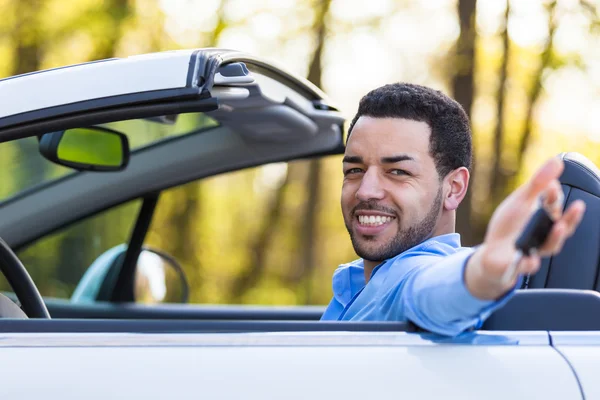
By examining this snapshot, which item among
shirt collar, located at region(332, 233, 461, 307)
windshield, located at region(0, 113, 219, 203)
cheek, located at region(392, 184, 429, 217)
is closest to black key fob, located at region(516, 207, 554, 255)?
cheek, located at region(392, 184, 429, 217)

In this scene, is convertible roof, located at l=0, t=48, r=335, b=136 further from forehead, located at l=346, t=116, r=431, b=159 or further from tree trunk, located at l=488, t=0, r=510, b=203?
tree trunk, located at l=488, t=0, r=510, b=203

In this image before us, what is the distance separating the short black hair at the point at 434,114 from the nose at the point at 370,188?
181mm

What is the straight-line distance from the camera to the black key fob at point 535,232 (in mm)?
1442

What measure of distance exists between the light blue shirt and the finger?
23 cm

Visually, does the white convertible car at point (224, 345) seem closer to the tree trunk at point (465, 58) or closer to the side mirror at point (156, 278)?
the side mirror at point (156, 278)

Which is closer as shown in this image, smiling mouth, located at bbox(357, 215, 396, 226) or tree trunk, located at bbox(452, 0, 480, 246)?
smiling mouth, located at bbox(357, 215, 396, 226)

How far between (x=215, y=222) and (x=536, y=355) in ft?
55.8

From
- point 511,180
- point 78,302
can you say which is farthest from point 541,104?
point 78,302

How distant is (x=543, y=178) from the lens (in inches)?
56.3

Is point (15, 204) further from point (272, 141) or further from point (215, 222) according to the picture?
point (215, 222)

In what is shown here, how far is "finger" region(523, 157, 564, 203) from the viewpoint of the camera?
56.0 inches

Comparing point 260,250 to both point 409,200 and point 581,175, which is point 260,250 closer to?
point 581,175

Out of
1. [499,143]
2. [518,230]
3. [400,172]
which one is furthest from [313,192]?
[518,230]

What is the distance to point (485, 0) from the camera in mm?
10766
